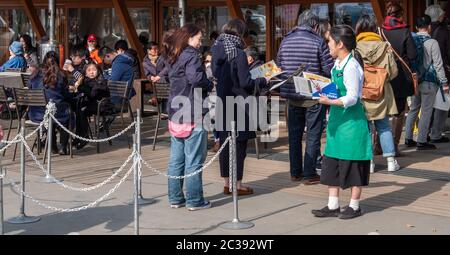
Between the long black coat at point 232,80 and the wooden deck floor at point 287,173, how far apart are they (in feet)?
3.10

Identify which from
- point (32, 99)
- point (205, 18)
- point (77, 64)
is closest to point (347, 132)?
point (32, 99)

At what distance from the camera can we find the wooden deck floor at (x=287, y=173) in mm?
7840

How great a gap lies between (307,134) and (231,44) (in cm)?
147

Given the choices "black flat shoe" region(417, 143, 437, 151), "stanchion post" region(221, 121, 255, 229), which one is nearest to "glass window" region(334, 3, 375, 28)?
"black flat shoe" region(417, 143, 437, 151)

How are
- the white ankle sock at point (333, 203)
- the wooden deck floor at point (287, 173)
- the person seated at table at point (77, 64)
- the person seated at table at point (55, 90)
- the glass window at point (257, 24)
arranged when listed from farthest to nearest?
the glass window at point (257, 24) < the person seated at table at point (77, 64) < the person seated at table at point (55, 90) < the wooden deck floor at point (287, 173) < the white ankle sock at point (333, 203)

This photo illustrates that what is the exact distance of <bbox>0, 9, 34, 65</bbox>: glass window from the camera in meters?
19.8

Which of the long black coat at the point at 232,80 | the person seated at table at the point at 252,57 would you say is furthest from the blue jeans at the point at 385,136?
the long black coat at the point at 232,80

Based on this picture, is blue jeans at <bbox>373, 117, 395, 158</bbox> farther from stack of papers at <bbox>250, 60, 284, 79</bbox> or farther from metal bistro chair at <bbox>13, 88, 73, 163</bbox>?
metal bistro chair at <bbox>13, 88, 73, 163</bbox>

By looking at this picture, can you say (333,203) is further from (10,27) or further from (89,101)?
(10,27)

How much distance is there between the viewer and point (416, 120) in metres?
11.2

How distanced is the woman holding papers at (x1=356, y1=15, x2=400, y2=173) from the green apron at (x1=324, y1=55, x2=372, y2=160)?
1962mm

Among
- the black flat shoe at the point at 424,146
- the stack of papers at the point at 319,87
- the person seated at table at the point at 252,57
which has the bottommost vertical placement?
the black flat shoe at the point at 424,146

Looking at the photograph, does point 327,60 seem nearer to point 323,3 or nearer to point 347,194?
point 347,194

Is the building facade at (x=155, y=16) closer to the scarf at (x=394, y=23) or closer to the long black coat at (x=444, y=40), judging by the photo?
the long black coat at (x=444, y=40)
